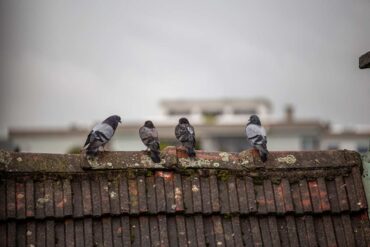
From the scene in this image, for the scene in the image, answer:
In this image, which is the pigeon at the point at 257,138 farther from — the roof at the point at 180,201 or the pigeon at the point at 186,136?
the pigeon at the point at 186,136

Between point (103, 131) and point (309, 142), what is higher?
point (309, 142)

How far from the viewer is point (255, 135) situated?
671 centimetres

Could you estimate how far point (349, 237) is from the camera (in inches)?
204

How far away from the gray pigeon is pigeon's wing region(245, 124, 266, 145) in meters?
1.67

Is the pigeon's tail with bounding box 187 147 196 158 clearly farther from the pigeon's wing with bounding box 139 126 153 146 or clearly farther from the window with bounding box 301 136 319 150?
the window with bounding box 301 136 319 150

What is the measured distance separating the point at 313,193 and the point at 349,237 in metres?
0.52

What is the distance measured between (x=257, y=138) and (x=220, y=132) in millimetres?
33732

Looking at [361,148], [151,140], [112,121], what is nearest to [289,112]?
[361,148]

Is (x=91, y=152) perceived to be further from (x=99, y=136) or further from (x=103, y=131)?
(x=103, y=131)

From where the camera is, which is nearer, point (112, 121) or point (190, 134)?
point (190, 134)

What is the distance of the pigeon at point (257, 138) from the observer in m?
5.67

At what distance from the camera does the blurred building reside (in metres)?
39.1

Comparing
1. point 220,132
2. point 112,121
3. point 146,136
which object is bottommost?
point 146,136

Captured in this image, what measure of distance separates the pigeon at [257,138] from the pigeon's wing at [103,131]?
166cm
